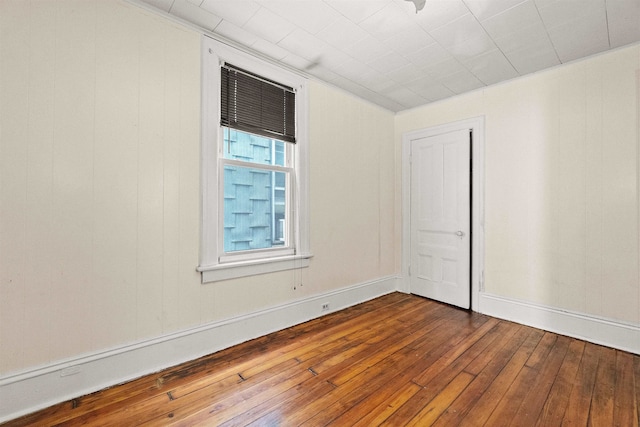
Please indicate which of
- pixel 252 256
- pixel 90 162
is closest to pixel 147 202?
pixel 90 162

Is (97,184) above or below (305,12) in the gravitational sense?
below

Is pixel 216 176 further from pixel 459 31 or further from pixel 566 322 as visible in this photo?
pixel 566 322

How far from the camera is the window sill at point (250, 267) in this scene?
2.37 metres

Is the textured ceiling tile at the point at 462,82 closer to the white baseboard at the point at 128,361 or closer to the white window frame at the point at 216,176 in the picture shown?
the white window frame at the point at 216,176

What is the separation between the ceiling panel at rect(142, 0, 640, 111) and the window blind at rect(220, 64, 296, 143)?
26 centimetres

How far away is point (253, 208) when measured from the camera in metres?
2.73

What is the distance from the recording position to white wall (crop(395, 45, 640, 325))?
2494 mm

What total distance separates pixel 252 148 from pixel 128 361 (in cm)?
194

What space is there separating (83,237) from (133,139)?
2.42ft

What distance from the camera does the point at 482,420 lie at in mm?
1619

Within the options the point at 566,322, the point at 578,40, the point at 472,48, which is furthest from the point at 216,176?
the point at 566,322

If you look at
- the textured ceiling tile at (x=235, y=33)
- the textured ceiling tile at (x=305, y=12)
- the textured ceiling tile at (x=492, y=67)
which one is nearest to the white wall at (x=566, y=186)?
the textured ceiling tile at (x=492, y=67)

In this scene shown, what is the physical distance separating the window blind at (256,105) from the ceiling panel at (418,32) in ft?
0.86

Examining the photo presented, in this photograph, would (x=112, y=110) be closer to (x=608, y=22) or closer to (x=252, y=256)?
(x=252, y=256)
